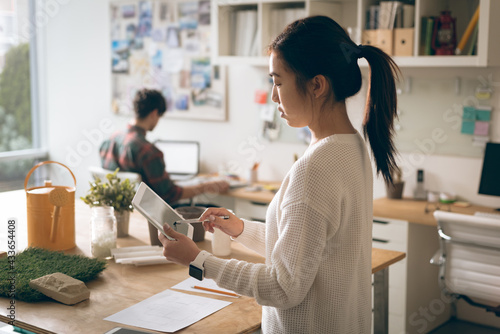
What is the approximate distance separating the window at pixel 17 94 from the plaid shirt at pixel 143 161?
2.04 meters

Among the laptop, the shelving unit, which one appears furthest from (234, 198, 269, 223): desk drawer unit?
the shelving unit

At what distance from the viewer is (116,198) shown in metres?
2.29

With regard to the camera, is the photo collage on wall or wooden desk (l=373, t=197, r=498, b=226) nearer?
wooden desk (l=373, t=197, r=498, b=226)

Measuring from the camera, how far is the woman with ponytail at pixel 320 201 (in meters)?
1.34

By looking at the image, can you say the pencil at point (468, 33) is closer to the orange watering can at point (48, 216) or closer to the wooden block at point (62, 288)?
the orange watering can at point (48, 216)

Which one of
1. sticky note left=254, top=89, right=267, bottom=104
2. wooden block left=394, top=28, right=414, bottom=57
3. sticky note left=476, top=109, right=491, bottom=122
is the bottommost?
sticky note left=476, top=109, right=491, bottom=122

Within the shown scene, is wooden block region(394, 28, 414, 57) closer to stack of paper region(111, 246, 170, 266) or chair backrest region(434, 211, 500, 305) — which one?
chair backrest region(434, 211, 500, 305)

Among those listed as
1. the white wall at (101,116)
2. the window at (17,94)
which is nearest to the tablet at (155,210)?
the white wall at (101,116)

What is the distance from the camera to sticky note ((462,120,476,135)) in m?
3.53

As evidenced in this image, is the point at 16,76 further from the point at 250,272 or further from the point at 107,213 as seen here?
the point at 250,272

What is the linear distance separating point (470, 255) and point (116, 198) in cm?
171

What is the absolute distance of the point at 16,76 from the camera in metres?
5.27

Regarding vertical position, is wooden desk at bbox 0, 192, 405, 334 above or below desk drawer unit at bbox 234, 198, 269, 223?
above

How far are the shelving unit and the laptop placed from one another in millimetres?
740
